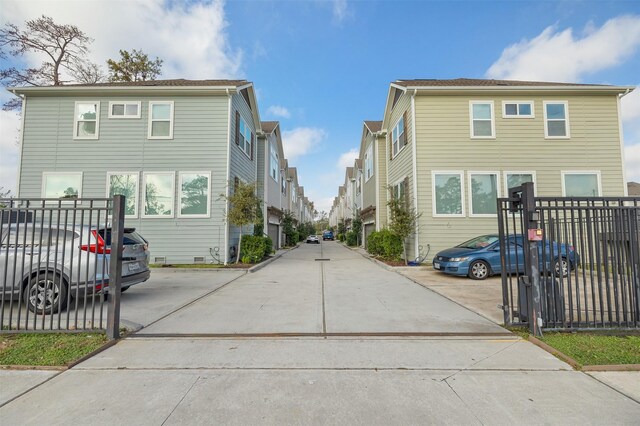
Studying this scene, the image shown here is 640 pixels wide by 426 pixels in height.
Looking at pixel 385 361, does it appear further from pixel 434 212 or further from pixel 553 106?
pixel 553 106

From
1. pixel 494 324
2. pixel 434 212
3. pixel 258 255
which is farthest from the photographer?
pixel 258 255

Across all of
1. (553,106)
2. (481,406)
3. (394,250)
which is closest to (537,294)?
(481,406)

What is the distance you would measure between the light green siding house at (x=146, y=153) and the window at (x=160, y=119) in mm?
40

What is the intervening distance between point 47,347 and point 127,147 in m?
11.0

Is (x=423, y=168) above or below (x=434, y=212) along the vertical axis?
above

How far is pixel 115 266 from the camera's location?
448 centimetres

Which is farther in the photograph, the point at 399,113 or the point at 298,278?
the point at 399,113

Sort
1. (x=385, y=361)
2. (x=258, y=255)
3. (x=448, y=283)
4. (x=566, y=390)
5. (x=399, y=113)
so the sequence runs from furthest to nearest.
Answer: (x=399, y=113) < (x=258, y=255) < (x=448, y=283) < (x=385, y=361) < (x=566, y=390)

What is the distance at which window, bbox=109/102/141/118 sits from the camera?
12.9 meters

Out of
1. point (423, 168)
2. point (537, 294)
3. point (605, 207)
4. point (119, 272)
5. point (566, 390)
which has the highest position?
point (423, 168)

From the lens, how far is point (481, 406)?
A: 8.76 feet

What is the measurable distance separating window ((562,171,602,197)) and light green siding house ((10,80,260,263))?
14.5 m

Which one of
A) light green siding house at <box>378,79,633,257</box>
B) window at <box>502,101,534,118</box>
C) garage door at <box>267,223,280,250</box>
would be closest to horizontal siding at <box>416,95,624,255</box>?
light green siding house at <box>378,79,633,257</box>

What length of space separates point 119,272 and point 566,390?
5811mm
